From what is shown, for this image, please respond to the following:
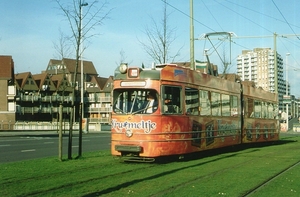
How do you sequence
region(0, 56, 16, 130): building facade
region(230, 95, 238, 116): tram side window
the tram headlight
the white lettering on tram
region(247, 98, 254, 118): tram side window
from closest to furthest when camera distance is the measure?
the white lettering on tram, the tram headlight, region(230, 95, 238, 116): tram side window, region(247, 98, 254, 118): tram side window, region(0, 56, 16, 130): building facade

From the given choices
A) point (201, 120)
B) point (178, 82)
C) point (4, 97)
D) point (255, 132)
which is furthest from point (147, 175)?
point (4, 97)

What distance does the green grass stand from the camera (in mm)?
8969

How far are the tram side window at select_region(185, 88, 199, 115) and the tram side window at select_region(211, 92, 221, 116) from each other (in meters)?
1.65

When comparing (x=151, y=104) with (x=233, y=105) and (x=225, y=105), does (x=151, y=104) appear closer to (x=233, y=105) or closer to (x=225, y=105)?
(x=225, y=105)

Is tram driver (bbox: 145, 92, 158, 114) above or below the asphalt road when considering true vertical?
above

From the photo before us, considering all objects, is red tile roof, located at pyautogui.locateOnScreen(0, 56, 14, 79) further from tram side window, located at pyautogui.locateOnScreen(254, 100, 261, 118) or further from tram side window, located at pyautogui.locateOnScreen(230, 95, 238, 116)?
tram side window, located at pyautogui.locateOnScreen(230, 95, 238, 116)

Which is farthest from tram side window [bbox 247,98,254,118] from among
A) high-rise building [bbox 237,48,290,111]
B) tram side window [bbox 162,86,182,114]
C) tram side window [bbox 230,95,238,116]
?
high-rise building [bbox 237,48,290,111]

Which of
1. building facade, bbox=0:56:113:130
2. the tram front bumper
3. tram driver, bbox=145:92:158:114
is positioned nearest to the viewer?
the tram front bumper

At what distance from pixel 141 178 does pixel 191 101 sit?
18.1 ft

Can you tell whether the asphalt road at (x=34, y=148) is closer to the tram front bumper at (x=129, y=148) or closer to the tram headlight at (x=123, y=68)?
A: the tram front bumper at (x=129, y=148)

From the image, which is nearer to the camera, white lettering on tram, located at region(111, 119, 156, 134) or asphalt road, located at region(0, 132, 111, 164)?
white lettering on tram, located at region(111, 119, 156, 134)

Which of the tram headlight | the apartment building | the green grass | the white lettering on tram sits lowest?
the green grass

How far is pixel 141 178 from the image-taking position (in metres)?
10.9

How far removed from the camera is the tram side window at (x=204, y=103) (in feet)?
54.9
